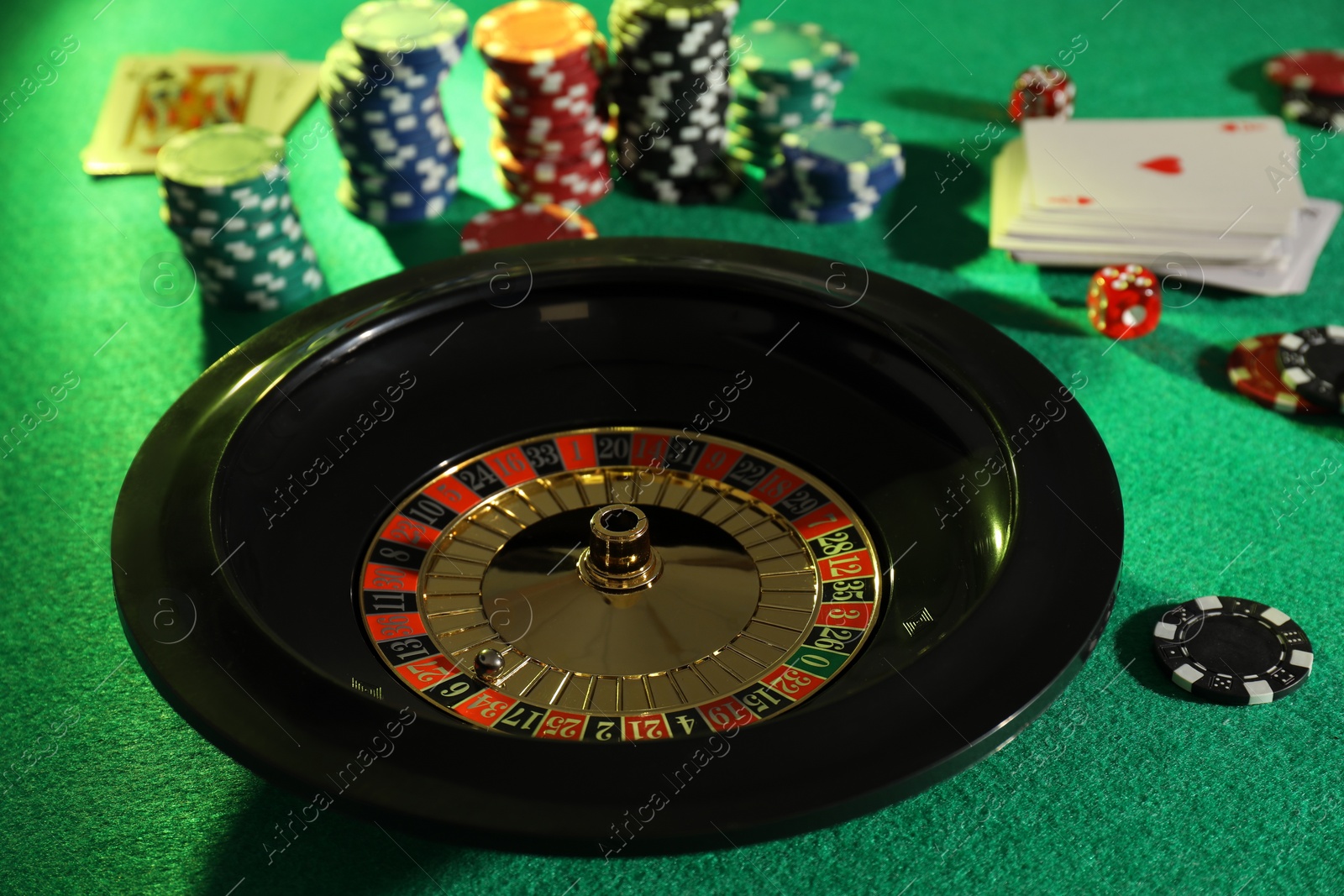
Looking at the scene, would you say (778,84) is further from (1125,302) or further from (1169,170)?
(1125,302)

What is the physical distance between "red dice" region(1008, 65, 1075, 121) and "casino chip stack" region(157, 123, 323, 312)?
2273 millimetres

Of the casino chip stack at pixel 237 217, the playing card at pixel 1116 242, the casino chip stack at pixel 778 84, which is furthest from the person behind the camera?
the casino chip stack at pixel 778 84

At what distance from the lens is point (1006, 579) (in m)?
1.70

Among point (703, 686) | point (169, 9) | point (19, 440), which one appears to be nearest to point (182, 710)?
point (703, 686)

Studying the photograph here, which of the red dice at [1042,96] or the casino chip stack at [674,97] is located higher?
the casino chip stack at [674,97]

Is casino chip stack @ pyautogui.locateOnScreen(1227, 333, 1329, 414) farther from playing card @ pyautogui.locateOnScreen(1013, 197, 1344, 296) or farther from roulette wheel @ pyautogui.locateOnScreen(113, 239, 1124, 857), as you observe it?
roulette wheel @ pyautogui.locateOnScreen(113, 239, 1124, 857)

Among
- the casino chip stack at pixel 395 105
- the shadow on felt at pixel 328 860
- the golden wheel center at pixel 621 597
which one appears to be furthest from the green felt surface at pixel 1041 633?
the golden wheel center at pixel 621 597

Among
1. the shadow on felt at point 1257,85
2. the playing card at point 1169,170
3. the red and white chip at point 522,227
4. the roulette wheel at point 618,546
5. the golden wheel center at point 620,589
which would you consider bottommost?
the shadow on felt at point 1257,85

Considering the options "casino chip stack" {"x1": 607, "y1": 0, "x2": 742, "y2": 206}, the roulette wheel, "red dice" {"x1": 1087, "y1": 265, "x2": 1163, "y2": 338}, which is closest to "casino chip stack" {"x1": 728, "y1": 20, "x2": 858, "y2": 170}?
"casino chip stack" {"x1": 607, "y1": 0, "x2": 742, "y2": 206}

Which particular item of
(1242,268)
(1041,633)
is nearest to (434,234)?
(1242,268)

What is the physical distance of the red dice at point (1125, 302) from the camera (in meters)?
3.19

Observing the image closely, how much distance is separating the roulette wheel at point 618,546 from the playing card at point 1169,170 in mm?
1578

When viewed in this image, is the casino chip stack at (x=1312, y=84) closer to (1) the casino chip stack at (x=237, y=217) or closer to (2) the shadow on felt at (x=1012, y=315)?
(2) the shadow on felt at (x=1012, y=315)

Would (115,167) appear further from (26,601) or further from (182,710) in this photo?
(182,710)
